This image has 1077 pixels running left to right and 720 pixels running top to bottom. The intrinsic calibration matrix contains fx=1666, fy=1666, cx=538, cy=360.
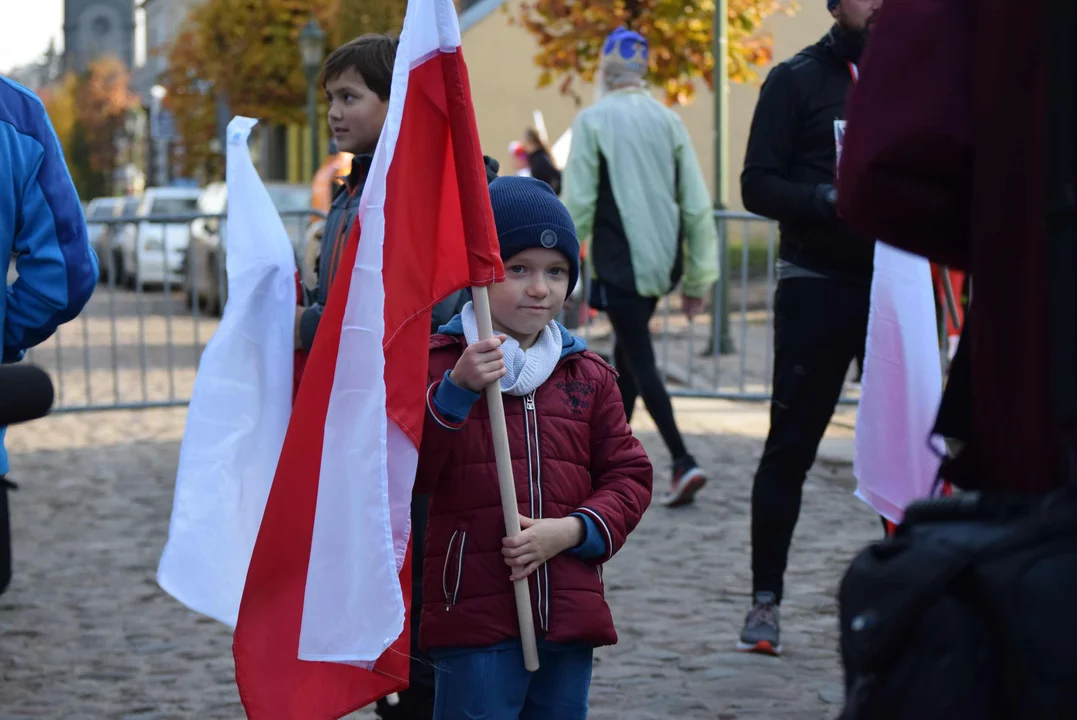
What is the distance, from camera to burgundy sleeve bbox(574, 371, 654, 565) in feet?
10.3

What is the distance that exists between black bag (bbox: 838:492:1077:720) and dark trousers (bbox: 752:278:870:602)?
117 inches

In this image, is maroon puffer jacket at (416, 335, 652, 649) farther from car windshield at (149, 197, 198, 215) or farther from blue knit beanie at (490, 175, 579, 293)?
car windshield at (149, 197, 198, 215)

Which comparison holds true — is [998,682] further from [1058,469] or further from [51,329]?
[51,329]

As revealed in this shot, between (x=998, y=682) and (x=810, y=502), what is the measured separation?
6.14 m

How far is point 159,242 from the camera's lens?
65.5ft

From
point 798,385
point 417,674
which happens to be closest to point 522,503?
point 417,674

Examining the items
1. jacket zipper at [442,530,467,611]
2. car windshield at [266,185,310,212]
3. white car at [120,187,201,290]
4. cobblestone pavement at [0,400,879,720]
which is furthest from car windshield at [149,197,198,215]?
jacket zipper at [442,530,467,611]

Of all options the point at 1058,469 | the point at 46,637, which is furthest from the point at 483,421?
the point at 46,637

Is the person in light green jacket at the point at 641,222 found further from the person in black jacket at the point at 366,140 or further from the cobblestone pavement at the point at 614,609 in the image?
the person in black jacket at the point at 366,140

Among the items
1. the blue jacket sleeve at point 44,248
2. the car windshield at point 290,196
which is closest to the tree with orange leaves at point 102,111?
the car windshield at point 290,196

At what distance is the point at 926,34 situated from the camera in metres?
1.91

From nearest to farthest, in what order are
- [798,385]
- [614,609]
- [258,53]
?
[798,385], [614,609], [258,53]

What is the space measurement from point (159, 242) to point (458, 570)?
17.6 meters

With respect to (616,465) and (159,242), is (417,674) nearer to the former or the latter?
(616,465)
